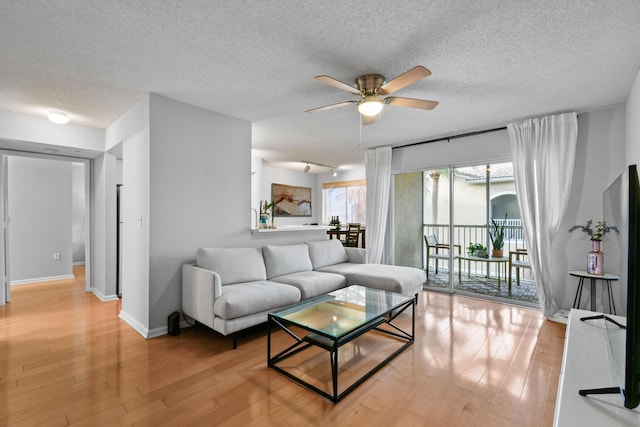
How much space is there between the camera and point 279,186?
774cm

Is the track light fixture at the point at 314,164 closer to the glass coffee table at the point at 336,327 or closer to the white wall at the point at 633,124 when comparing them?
the glass coffee table at the point at 336,327

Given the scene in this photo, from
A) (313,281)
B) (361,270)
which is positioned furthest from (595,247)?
(313,281)

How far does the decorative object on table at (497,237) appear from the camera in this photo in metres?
4.46

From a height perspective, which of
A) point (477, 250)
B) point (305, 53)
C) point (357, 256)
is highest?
point (305, 53)

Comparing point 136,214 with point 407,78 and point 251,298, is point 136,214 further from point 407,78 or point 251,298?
point 407,78

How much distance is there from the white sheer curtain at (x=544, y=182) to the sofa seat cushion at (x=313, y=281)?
2442 millimetres

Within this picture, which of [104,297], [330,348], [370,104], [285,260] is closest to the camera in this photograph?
[330,348]

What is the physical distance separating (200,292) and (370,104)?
93.8 inches

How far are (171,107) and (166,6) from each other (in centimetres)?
157

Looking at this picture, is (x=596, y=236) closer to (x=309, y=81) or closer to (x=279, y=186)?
(x=309, y=81)

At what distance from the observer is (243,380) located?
219cm

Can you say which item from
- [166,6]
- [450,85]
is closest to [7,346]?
[166,6]

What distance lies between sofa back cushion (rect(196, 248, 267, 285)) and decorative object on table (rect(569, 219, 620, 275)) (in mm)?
3701

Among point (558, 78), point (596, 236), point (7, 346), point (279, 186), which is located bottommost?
point (7, 346)
